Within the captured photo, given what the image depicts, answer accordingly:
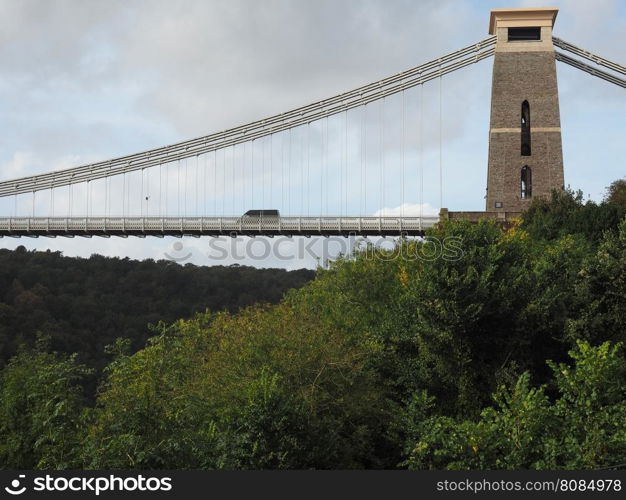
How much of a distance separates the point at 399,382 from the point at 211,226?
21.0 m

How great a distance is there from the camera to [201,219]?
153 feet

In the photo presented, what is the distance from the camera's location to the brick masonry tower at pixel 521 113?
44.7 m

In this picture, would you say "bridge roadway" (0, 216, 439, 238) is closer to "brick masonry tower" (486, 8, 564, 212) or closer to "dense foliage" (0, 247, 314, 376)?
"brick masonry tower" (486, 8, 564, 212)

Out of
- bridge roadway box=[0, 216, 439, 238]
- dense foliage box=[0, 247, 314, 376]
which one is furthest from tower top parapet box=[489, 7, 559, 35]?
dense foliage box=[0, 247, 314, 376]

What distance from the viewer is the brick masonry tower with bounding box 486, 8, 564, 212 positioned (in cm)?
4466

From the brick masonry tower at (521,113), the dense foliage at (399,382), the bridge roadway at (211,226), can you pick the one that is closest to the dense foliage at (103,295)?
the bridge roadway at (211,226)

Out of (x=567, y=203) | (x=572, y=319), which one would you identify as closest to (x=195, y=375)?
(x=572, y=319)

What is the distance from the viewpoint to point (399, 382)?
2719 cm

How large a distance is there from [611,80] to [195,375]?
2628 centimetres

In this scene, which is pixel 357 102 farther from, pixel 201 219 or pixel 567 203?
pixel 567 203

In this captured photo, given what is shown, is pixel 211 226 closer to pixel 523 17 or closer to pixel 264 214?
pixel 264 214

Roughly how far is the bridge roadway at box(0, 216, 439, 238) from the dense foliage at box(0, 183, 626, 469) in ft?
36.4

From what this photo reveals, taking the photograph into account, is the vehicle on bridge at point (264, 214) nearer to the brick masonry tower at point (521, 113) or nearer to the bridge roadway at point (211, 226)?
the bridge roadway at point (211, 226)

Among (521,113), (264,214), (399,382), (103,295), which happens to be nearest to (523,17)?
(521,113)
